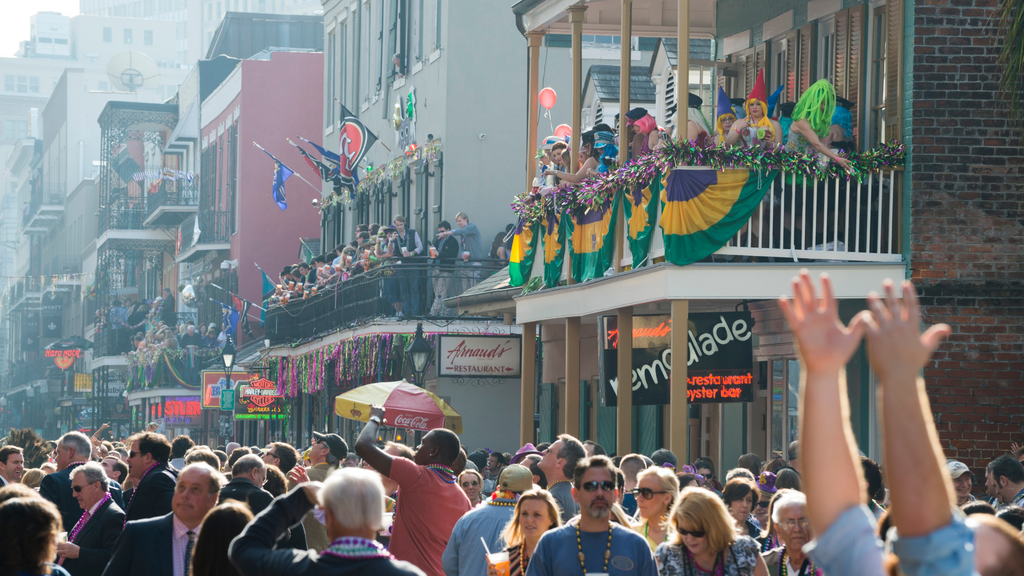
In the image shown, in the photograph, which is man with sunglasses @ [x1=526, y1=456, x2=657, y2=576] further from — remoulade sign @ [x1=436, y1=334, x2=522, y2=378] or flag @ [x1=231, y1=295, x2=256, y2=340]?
flag @ [x1=231, y1=295, x2=256, y2=340]

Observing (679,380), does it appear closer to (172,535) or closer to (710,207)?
(710,207)

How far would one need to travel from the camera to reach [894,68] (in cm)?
1368

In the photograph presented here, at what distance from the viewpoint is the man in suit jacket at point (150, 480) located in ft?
25.6

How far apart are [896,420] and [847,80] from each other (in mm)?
13155

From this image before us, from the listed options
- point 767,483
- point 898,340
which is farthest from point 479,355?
point 898,340

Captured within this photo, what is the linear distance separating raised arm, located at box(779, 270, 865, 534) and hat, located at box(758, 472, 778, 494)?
24.6ft

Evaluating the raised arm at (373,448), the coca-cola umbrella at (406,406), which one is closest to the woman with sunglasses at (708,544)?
the raised arm at (373,448)

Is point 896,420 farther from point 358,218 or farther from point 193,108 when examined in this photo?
point 193,108

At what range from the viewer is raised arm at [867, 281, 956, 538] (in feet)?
8.84

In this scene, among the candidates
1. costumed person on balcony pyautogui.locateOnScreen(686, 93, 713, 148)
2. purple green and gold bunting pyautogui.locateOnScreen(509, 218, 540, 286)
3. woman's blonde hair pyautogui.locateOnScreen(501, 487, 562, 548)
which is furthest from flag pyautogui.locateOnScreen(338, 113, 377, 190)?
woman's blonde hair pyautogui.locateOnScreen(501, 487, 562, 548)

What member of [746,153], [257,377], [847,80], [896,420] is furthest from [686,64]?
[257,377]

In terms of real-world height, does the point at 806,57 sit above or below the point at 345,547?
above

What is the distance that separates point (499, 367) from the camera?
75.5 feet

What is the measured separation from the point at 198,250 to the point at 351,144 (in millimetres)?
18319
